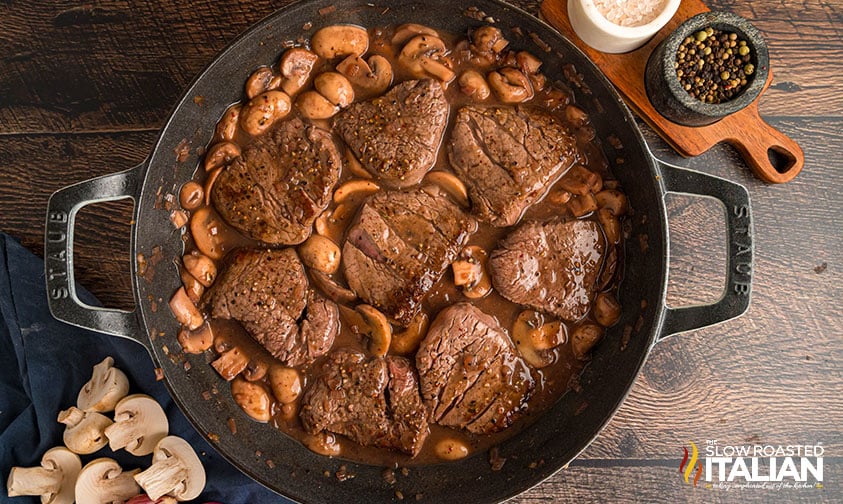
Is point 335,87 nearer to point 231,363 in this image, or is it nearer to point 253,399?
point 231,363

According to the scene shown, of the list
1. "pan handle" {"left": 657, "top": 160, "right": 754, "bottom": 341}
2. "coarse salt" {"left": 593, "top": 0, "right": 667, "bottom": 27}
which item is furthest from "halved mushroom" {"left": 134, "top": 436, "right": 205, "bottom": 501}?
"coarse salt" {"left": 593, "top": 0, "right": 667, "bottom": 27}

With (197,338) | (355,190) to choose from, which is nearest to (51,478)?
(197,338)

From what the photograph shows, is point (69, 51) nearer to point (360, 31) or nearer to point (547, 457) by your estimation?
point (360, 31)

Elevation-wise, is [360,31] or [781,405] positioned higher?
A: [360,31]

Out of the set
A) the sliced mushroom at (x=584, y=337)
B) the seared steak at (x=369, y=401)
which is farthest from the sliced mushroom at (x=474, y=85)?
the seared steak at (x=369, y=401)

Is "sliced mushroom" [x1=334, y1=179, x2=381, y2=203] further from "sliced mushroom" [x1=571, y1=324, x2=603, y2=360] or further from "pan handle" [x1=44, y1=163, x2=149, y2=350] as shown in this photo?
"sliced mushroom" [x1=571, y1=324, x2=603, y2=360]

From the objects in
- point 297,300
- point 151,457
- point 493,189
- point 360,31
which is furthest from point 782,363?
point 151,457
